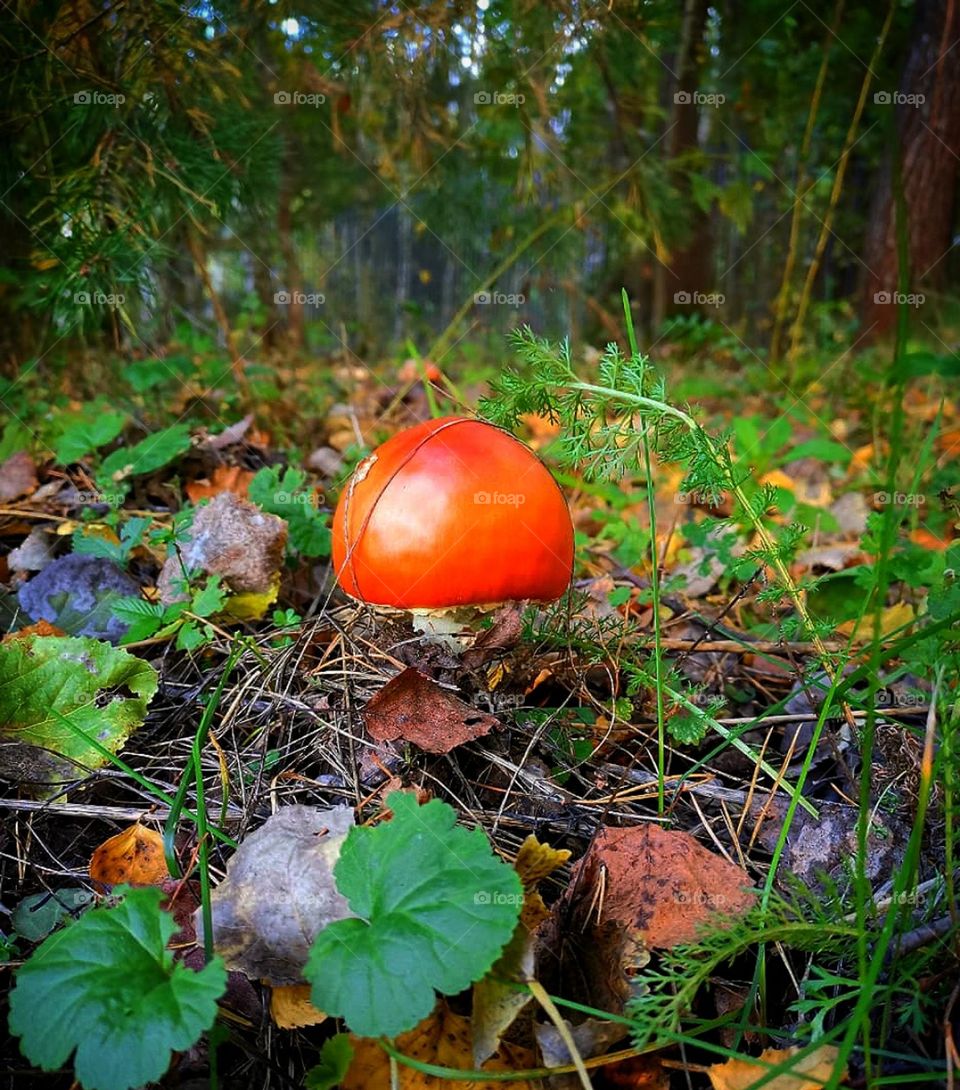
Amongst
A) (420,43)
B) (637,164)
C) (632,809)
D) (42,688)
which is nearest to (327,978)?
(632,809)

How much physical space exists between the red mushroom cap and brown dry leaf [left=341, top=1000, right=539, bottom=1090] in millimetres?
798

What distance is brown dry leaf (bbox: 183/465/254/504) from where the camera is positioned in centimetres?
272

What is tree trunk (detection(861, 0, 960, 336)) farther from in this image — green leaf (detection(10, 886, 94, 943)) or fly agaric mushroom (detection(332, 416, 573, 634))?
green leaf (detection(10, 886, 94, 943))

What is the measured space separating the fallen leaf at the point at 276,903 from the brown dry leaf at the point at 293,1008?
2cm

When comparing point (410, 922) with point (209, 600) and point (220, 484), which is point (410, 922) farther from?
point (220, 484)

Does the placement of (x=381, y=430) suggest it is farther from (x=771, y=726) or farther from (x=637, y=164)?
(x=771, y=726)

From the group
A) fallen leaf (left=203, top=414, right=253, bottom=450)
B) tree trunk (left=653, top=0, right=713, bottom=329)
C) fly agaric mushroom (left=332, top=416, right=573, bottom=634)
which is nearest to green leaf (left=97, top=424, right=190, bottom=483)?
fallen leaf (left=203, top=414, right=253, bottom=450)

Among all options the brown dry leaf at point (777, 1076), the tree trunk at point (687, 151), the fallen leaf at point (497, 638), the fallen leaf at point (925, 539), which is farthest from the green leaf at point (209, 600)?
the tree trunk at point (687, 151)

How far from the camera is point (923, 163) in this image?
645cm

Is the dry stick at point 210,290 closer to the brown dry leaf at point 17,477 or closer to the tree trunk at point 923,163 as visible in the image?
the brown dry leaf at point 17,477

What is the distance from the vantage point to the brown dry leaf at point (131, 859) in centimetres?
141

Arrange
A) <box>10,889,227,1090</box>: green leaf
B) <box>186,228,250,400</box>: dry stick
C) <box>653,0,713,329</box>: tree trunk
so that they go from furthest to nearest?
<box>653,0,713,329</box>: tree trunk < <box>186,228,250,400</box>: dry stick < <box>10,889,227,1090</box>: green leaf

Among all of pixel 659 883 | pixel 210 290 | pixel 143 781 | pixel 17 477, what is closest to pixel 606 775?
pixel 659 883

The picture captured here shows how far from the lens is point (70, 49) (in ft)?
8.18
